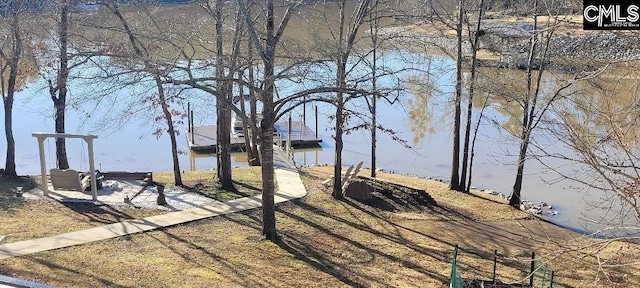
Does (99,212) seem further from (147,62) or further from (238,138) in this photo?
(238,138)

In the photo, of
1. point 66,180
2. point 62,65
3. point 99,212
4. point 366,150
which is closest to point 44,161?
point 66,180

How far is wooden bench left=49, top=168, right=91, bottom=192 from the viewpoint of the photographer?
14852 millimetres

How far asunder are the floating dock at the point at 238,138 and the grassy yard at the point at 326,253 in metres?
12.2

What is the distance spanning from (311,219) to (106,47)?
24.5 feet

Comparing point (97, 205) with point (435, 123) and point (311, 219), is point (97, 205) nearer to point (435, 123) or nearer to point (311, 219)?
point (311, 219)

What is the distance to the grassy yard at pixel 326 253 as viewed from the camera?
10000 mm

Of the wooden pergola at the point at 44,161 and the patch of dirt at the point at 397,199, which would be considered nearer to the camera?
the wooden pergola at the point at 44,161

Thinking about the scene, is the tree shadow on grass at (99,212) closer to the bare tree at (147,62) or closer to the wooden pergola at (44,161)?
the wooden pergola at (44,161)

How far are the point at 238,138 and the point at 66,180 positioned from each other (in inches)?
590

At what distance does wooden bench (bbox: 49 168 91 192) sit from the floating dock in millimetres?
12078

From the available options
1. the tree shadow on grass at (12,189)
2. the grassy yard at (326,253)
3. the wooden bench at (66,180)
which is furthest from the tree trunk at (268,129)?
the tree shadow on grass at (12,189)

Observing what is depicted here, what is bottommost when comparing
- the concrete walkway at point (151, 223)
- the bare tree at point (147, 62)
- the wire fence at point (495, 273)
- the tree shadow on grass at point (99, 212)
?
the wire fence at point (495, 273)

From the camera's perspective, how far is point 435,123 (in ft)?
101

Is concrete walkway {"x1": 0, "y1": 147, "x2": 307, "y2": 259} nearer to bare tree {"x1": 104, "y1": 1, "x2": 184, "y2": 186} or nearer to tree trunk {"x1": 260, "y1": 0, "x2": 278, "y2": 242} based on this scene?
tree trunk {"x1": 260, "y1": 0, "x2": 278, "y2": 242}
